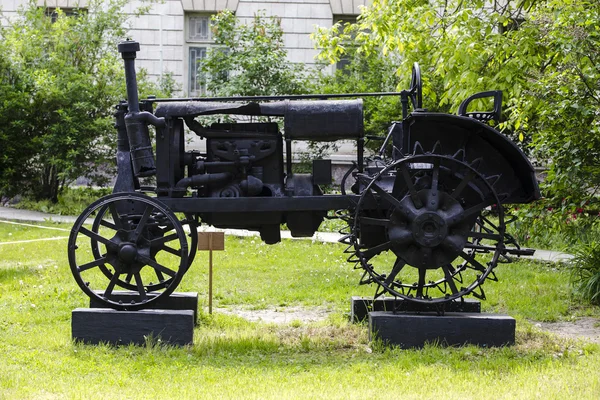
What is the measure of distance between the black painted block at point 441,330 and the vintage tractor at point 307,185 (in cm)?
24

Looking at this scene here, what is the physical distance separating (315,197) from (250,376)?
1837 mm

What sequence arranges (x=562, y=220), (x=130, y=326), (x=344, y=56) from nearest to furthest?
(x=130, y=326) → (x=562, y=220) → (x=344, y=56)

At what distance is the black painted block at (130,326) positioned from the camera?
25.3 ft

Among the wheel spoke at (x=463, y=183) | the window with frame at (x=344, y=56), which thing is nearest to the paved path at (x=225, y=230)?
the wheel spoke at (x=463, y=183)

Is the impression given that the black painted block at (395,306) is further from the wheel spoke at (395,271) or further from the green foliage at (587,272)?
the green foliage at (587,272)

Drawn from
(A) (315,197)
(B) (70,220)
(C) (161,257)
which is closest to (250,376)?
(A) (315,197)

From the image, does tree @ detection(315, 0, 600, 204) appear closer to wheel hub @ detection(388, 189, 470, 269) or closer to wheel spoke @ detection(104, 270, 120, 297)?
wheel hub @ detection(388, 189, 470, 269)

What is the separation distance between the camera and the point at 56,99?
19.5 meters

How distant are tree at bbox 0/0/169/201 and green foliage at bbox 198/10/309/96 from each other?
2.38 metres

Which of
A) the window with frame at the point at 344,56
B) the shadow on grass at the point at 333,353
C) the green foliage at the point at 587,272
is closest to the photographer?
the shadow on grass at the point at 333,353

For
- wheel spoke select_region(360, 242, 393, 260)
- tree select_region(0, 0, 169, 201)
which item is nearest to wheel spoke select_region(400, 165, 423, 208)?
wheel spoke select_region(360, 242, 393, 260)

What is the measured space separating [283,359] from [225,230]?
346 inches

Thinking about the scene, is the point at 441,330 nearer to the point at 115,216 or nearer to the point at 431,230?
the point at 431,230

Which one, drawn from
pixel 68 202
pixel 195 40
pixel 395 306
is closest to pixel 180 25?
pixel 195 40
